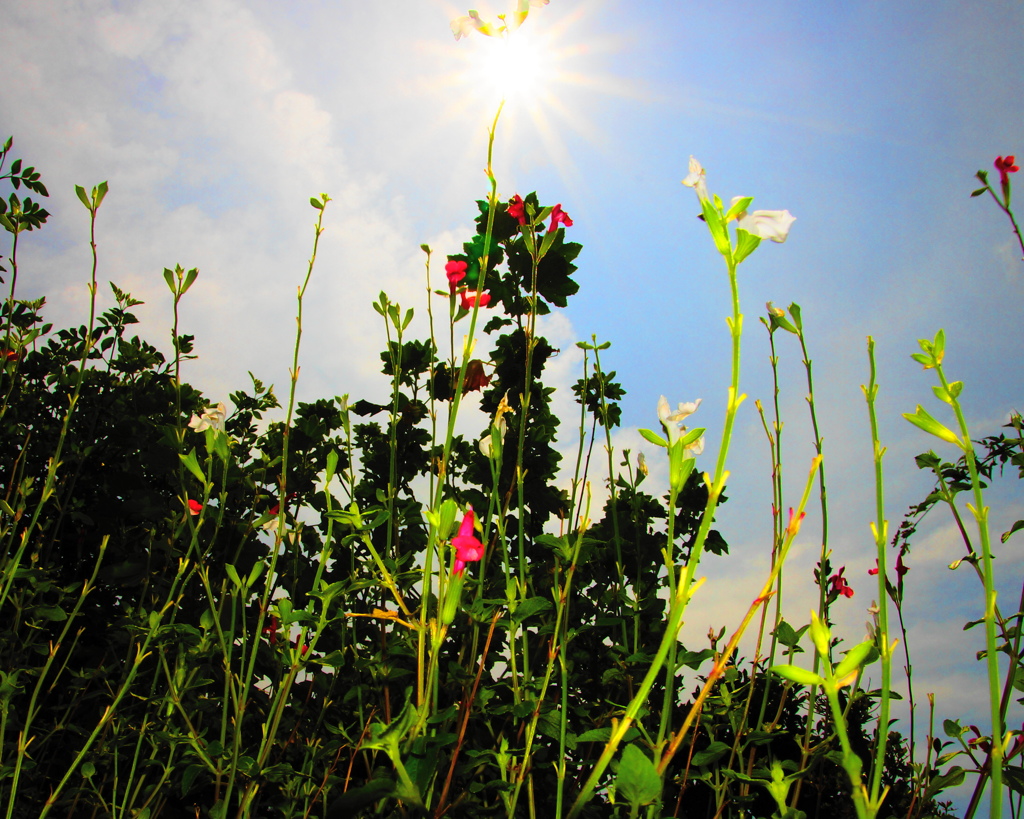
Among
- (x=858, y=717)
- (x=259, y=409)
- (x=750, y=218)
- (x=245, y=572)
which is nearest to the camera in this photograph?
(x=750, y=218)

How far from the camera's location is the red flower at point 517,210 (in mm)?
2188

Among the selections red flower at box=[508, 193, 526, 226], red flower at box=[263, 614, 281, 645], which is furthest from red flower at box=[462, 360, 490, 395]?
red flower at box=[263, 614, 281, 645]

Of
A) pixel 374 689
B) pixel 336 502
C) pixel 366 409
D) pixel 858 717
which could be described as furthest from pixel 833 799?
pixel 366 409

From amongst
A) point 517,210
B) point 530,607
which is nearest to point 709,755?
point 530,607

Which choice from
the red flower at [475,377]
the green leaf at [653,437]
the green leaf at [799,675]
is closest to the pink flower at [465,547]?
the green leaf at [653,437]

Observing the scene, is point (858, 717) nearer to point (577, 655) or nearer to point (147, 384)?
point (577, 655)

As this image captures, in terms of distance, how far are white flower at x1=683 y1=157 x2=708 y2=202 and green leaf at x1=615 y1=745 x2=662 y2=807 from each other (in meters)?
0.56

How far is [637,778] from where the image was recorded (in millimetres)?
586

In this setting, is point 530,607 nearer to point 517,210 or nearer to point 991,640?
point 991,640

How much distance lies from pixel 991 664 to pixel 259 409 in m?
3.04

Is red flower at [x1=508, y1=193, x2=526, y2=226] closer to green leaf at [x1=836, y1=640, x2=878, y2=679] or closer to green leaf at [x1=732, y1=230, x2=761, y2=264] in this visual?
green leaf at [x1=732, y1=230, x2=761, y2=264]

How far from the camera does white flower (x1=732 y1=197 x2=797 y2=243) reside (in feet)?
1.96

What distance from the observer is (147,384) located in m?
2.66

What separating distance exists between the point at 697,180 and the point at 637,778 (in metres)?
0.61
